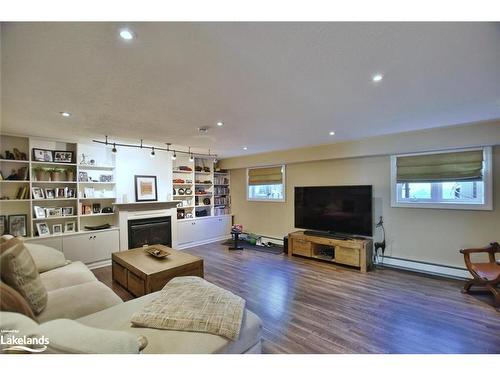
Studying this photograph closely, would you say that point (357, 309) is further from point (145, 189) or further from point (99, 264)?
point (145, 189)

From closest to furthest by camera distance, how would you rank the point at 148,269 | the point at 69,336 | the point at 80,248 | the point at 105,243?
the point at 69,336 < the point at 148,269 < the point at 80,248 < the point at 105,243

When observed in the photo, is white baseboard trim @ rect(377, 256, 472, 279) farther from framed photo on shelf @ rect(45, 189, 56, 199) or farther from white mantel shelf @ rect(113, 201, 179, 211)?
framed photo on shelf @ rect(45, 189, 56, 199)

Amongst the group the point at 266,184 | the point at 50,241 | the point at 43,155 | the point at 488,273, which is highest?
the point at 43,155

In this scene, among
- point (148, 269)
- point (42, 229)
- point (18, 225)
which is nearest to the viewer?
point (148, 269)

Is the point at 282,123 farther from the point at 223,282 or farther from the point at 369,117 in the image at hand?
the point at 223,282

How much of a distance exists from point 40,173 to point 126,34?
3789 mm

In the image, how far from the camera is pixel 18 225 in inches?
137

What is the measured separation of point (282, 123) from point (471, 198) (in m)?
3.02

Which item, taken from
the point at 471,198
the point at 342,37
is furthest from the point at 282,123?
the point at 471,198

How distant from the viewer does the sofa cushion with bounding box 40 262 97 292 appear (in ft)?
6.74

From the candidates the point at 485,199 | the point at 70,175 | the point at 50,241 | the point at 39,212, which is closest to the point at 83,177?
the point at 70,175

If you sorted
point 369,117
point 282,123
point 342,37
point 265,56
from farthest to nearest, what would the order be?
point 282,123 → point 369,117 → point 265,56 → point 342,37

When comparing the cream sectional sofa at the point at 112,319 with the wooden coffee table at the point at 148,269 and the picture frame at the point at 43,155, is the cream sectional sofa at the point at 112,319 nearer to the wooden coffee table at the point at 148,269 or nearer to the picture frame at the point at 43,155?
the wooden coffee table at the point at 148,269

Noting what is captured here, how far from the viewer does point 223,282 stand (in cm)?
323
